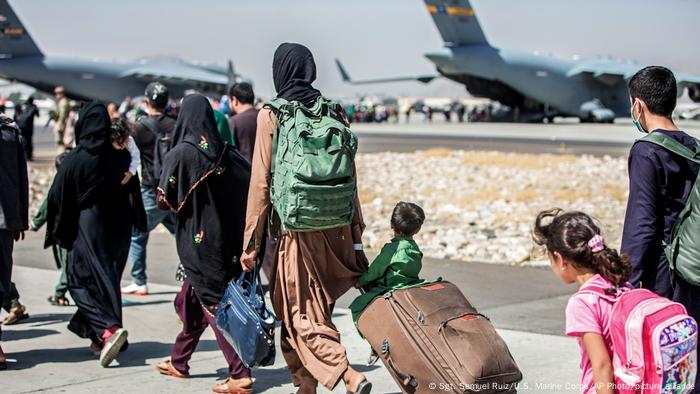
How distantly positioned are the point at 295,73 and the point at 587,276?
81.6 inches

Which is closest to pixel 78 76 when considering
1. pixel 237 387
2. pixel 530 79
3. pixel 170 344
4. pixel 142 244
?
pixel 530 79

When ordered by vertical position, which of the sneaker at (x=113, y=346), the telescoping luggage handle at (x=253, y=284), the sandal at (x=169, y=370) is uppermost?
the telescoping luggage handle at (x=253, y=284)

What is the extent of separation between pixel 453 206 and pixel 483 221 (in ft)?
4.66

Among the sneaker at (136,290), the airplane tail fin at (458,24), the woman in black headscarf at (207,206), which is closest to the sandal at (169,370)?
the woman in black headscarf at (207,206)

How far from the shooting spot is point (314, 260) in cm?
502

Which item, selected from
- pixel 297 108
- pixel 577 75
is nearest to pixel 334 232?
pixel 297 108

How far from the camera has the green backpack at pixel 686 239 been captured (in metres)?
3.93

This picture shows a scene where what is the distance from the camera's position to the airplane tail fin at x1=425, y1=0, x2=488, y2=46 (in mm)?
50844

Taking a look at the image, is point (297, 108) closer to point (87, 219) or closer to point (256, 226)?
point (256, 226)

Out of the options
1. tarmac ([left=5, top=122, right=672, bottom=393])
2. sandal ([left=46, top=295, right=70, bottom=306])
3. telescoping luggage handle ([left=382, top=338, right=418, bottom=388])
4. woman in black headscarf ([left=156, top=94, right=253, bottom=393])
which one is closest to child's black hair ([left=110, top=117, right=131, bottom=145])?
woman in black headscarf ([left=156, top=94, right=253, bottom=393])

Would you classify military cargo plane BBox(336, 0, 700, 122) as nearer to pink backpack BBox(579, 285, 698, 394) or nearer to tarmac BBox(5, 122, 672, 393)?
tarmac BBox(5, 122, 672, 393)

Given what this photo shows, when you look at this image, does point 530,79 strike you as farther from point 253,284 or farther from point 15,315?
point 253,284

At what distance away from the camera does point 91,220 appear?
21.1ft

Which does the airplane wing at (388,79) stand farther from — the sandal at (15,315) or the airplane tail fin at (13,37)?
the sandal at (15,315)
